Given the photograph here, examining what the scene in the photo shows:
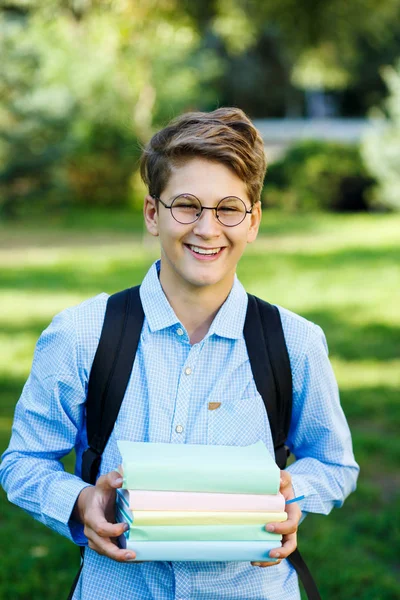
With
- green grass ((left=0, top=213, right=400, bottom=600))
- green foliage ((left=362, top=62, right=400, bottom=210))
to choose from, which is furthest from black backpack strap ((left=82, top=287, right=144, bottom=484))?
green foliage ((left=362, top=62, right=400, bottom=210))

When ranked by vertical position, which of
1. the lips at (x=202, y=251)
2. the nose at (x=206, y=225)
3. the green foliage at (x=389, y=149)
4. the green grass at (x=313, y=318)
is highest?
the green foliage at (x=389, y=149)

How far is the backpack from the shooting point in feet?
6.64

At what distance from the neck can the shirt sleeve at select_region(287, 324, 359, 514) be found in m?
0.24

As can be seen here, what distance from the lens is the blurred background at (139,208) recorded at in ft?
14.9

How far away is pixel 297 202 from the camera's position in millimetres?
22141

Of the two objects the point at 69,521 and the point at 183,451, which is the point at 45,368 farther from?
the point at 183,451

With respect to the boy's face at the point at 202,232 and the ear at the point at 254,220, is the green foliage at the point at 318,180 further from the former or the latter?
the boy's face at the point at 202,232


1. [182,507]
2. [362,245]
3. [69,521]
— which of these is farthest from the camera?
[362,245]

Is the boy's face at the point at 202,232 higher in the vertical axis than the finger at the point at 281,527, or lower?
higher

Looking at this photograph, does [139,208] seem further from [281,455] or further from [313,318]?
[281,455]

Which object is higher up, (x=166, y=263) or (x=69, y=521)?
(x=166, y=263)

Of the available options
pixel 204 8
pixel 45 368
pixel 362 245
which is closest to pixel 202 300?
pixel 45 368

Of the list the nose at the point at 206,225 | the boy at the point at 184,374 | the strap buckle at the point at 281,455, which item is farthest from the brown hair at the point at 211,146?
the strap buckle at the point at 281,455

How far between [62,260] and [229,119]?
12.3m
